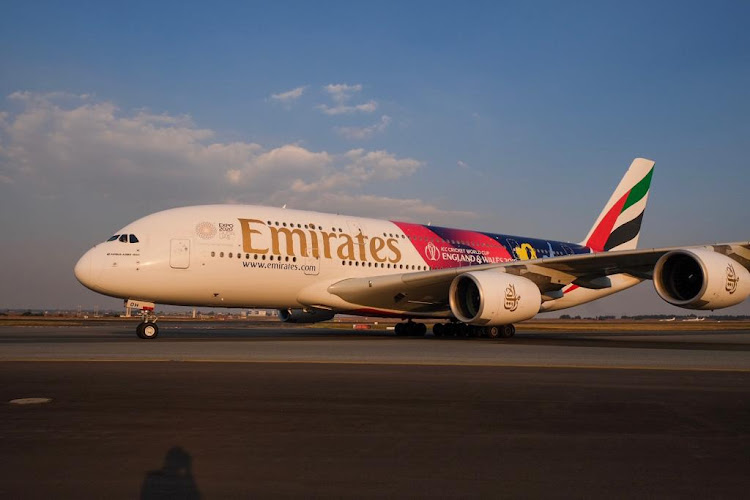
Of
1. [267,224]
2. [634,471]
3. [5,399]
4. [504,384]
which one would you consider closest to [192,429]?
[5,399]

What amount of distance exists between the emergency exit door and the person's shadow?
14359 millimetres

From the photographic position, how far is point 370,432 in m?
4.82

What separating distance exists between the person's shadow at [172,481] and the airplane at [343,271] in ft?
45.7

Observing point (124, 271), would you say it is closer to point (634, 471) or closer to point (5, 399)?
point (5, 399)

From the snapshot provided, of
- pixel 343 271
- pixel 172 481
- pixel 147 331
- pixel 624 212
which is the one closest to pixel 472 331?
pixel 343 271

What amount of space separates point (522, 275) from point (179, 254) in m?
10.6

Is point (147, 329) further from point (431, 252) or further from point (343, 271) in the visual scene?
point (431, 252)

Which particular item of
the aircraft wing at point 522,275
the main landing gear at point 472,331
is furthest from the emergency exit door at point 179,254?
the main landing gear at point 472,331

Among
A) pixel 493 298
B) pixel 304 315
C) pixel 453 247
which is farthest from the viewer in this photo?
pixel 453 247

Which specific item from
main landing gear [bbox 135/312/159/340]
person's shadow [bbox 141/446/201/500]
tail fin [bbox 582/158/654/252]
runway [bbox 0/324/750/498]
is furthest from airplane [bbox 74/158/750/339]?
person's shadow [bbox 141/446/201/500]

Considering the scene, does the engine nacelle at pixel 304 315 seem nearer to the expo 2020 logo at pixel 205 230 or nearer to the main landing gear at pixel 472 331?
the main landing gear at pixel 472 331

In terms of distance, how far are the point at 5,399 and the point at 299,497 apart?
14.4ft

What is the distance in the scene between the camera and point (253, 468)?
377 centimetres

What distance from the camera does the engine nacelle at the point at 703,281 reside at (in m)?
16.0
